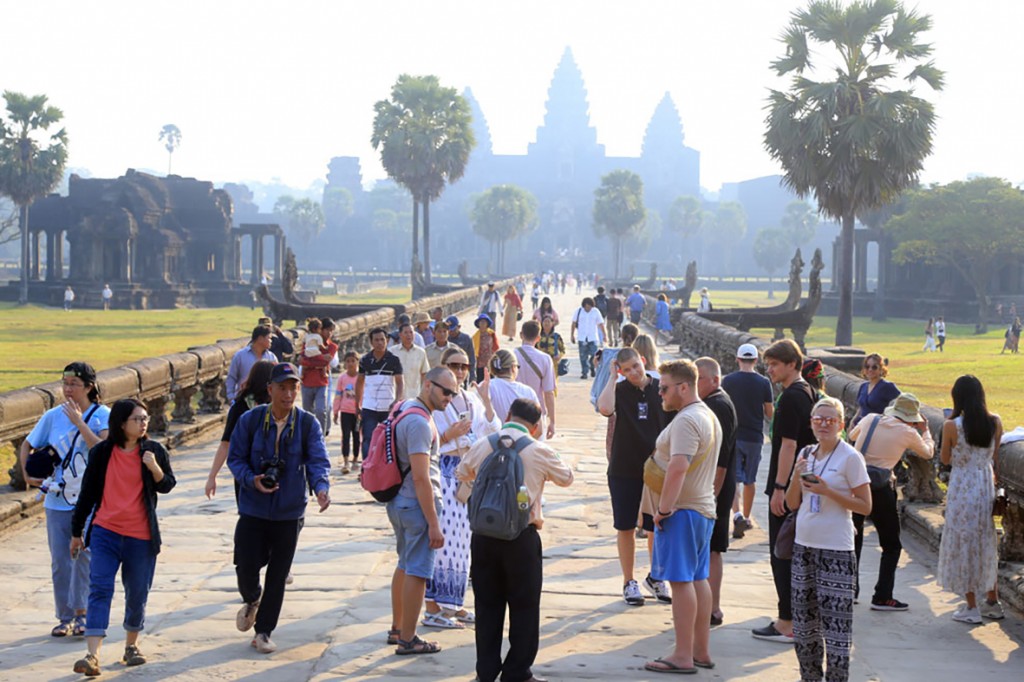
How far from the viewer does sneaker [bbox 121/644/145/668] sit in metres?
6.18

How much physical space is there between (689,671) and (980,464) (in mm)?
2300

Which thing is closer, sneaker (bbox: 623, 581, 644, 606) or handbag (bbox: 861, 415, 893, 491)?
handbag (bbox: 861, 415, 893, 491)

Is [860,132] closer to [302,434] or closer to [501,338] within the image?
[501,338]

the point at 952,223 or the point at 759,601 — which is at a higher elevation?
the point at 952,223

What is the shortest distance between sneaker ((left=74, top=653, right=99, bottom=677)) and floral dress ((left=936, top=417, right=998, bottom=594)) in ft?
15.2

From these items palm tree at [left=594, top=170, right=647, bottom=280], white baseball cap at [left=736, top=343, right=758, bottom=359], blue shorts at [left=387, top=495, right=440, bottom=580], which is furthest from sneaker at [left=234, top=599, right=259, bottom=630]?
palm tree at [left=594, top=170, right=647, bottom=280]

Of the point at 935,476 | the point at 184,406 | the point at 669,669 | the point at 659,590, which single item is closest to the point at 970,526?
the point at 659,590

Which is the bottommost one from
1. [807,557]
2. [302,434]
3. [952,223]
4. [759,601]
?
[759,601]

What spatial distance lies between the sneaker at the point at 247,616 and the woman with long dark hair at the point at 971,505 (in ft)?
12.8

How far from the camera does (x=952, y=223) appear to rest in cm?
5300

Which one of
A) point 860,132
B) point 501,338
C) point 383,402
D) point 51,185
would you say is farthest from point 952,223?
point 383,402

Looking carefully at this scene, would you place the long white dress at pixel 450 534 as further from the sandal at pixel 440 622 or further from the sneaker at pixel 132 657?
Answer: the sneaker at pixel 132 657

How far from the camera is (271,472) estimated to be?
6391 mm

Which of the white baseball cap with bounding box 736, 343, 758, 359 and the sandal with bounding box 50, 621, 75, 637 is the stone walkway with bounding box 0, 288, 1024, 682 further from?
the white baseball cap with bounding box 736, 343, 758, 359
